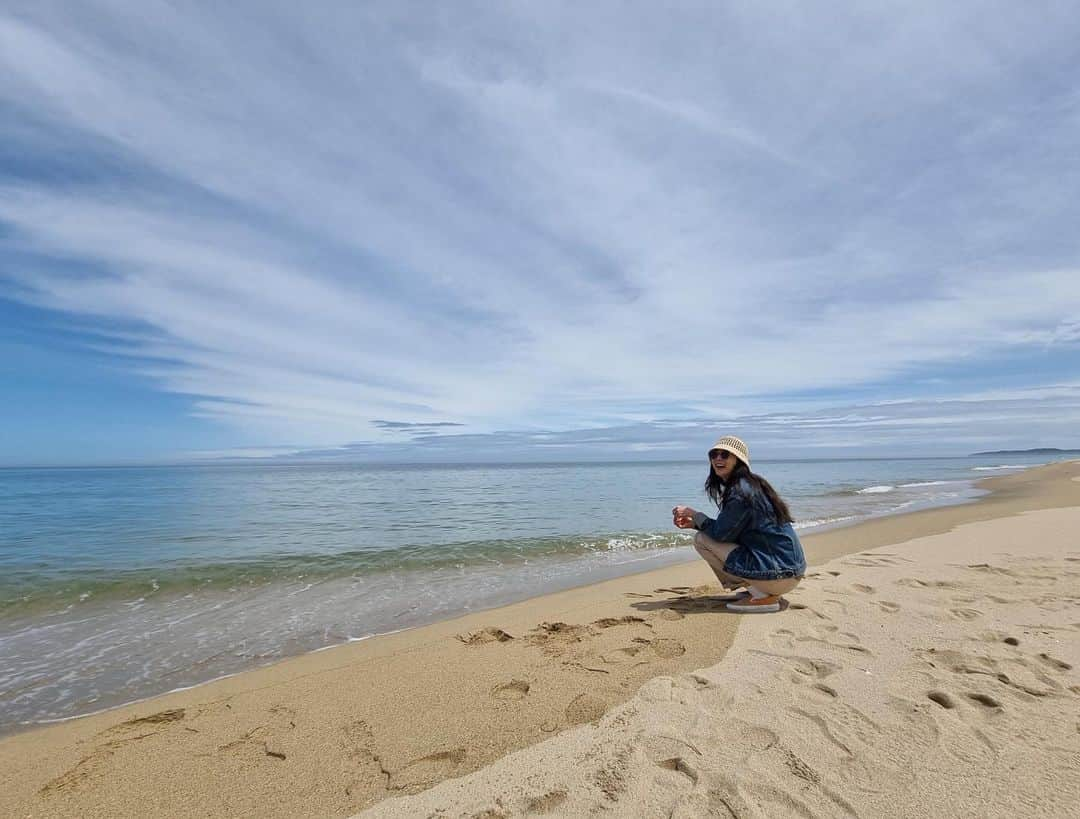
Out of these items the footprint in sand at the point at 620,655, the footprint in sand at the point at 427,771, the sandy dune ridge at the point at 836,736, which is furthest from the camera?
the footprint in sand at the point at 620,655

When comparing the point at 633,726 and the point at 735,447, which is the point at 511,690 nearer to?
the point at 633,726

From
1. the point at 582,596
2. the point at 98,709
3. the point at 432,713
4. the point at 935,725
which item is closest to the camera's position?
the point at 935,725

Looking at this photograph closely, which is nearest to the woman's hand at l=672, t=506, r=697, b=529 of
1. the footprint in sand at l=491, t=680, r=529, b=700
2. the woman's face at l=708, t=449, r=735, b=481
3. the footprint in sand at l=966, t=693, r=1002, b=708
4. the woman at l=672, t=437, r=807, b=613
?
the woman at l=672, t=437, r=807, b=613

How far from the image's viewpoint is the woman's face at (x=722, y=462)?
17.3 feet

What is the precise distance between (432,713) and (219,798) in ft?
3.91

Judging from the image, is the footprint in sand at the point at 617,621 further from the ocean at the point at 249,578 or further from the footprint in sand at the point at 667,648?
the ocean at the point at 249,578

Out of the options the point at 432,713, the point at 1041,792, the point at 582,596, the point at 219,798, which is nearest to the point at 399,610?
the point at 582,596

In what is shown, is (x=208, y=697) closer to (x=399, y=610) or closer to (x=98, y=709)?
(x=98, y=709)

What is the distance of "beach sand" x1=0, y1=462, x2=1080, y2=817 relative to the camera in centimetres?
253

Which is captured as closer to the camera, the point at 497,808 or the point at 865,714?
the point at 497,808

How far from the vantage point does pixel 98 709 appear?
15.0ft

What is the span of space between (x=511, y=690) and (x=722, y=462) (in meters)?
2.85

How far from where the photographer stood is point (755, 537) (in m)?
5.49

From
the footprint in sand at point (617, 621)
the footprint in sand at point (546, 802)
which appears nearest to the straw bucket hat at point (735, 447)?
the footprint in sand at point (617, 621)
